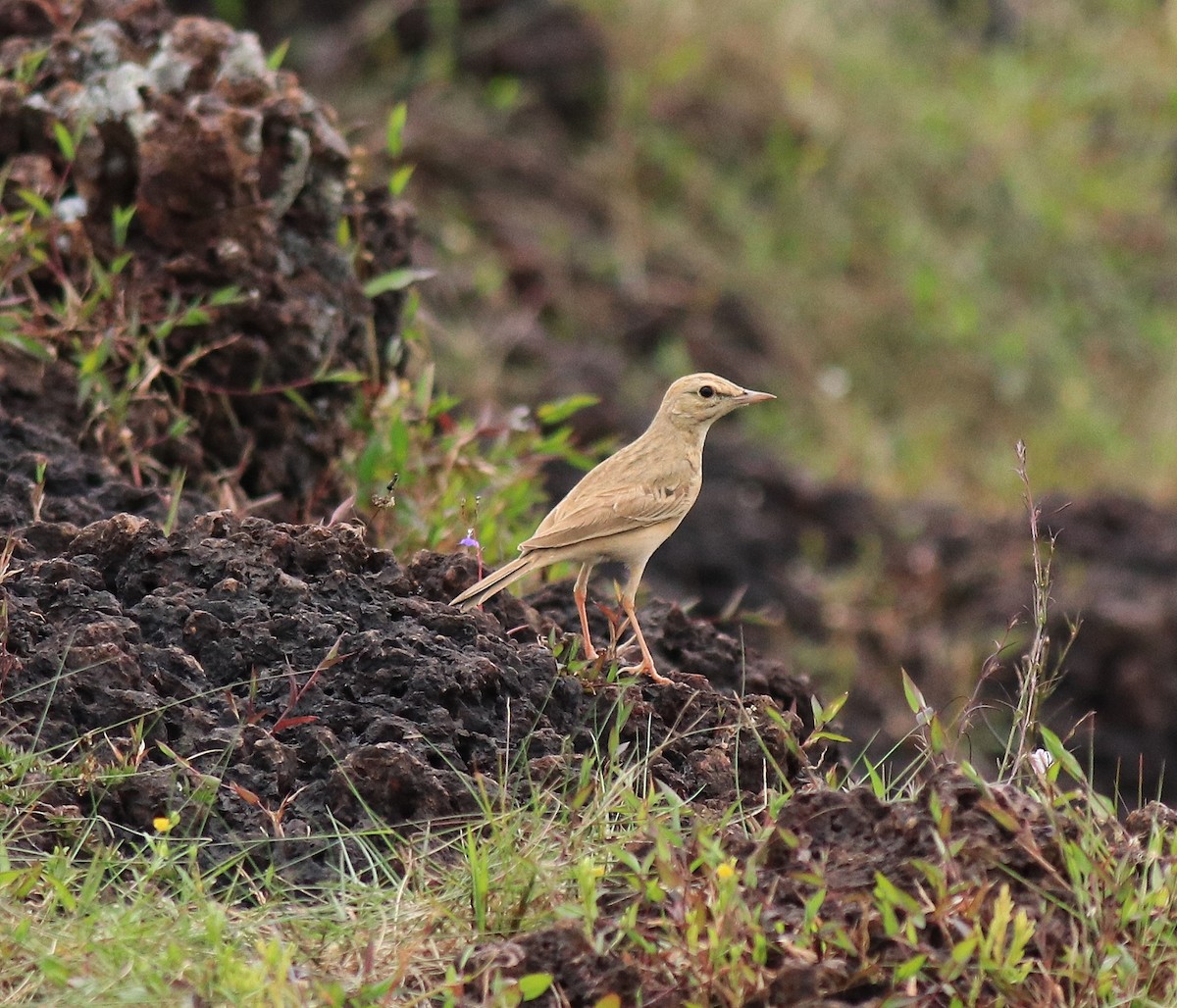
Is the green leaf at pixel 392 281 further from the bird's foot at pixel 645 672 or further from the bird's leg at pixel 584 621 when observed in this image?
the bird's foot at pixel 645 672

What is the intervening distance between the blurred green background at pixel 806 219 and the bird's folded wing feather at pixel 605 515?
596 cm

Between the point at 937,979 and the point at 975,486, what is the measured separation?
9.06 meters

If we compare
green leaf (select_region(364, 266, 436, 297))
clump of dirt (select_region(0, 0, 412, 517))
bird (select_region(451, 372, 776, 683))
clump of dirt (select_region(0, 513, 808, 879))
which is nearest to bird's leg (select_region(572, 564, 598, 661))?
bird (select_region(451, 372, 776, 683))

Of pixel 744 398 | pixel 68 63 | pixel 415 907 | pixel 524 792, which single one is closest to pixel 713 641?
pixel 744 398

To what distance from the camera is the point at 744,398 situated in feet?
16.8

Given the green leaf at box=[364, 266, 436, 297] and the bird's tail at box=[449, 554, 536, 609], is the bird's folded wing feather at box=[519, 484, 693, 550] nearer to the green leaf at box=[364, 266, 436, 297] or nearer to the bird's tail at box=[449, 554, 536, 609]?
the bird's tail at box=[449, 554, 536, 609]

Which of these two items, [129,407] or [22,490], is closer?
[22,490]

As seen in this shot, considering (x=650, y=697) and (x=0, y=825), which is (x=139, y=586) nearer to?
(x=0, y=825)

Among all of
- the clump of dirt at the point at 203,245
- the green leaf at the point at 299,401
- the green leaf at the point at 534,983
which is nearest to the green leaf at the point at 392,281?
the clump of dirt at the point at 203,245

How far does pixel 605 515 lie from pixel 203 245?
1950 mm

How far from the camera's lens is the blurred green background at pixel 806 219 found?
1191 centimetres

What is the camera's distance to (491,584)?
14.3ft

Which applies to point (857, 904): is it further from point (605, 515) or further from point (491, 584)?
point (605, 515)

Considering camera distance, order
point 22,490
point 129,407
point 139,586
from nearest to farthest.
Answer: point 139,586
point 22,490
point 129,407
